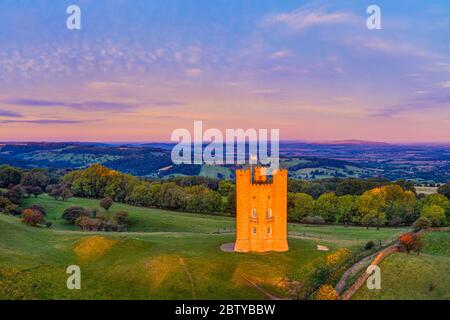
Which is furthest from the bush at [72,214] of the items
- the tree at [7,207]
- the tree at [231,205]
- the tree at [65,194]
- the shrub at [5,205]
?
the tree at [231,205]

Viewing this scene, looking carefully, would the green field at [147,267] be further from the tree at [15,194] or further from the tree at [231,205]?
the tree at [231,205]

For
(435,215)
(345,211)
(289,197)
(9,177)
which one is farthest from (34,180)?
(435,215)

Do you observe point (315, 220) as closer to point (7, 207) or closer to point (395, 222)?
point (395, 222)

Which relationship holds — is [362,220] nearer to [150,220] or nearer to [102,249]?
[150,220]

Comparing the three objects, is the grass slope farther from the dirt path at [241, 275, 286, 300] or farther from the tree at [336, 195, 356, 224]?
the tree at [336, 195, 356, 224]
